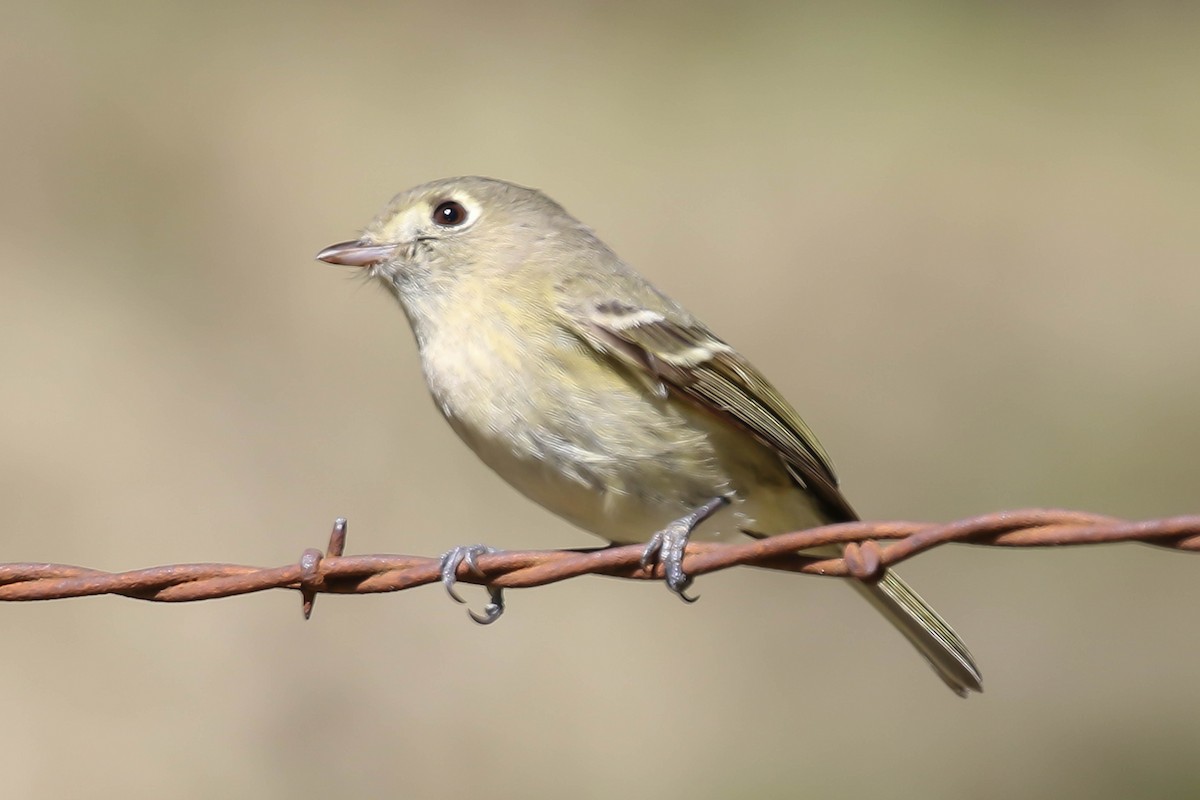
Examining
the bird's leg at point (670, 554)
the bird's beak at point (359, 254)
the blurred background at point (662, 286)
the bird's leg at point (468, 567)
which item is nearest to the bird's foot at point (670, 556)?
the bird's leg at point (670, 554)

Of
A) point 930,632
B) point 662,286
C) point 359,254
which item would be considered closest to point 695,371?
point 930,632

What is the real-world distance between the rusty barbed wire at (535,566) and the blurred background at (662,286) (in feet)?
14.1

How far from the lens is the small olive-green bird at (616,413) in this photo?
12.0 feet

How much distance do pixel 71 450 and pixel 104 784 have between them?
2408mm

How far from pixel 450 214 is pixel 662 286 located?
5480 mm

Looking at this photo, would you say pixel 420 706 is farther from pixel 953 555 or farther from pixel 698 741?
pixel 953 555

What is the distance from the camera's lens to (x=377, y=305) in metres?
9.91

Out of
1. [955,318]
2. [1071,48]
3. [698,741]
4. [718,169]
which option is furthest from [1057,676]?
[1071,48]

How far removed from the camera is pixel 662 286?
9812mm

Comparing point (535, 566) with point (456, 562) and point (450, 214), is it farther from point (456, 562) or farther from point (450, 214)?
point (450, 214)

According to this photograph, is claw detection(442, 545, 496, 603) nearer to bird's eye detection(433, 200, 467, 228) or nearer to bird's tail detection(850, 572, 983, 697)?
bird's tail detection(850, 572, 983, 697)

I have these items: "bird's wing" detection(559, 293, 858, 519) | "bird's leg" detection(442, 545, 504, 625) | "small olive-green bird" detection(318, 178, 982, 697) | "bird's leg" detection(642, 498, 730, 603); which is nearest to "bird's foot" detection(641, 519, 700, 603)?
"bird's leg" detection(642, 498, 730, 603)

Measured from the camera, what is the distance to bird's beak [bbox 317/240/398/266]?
4.31m

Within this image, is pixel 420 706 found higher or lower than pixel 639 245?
lower
